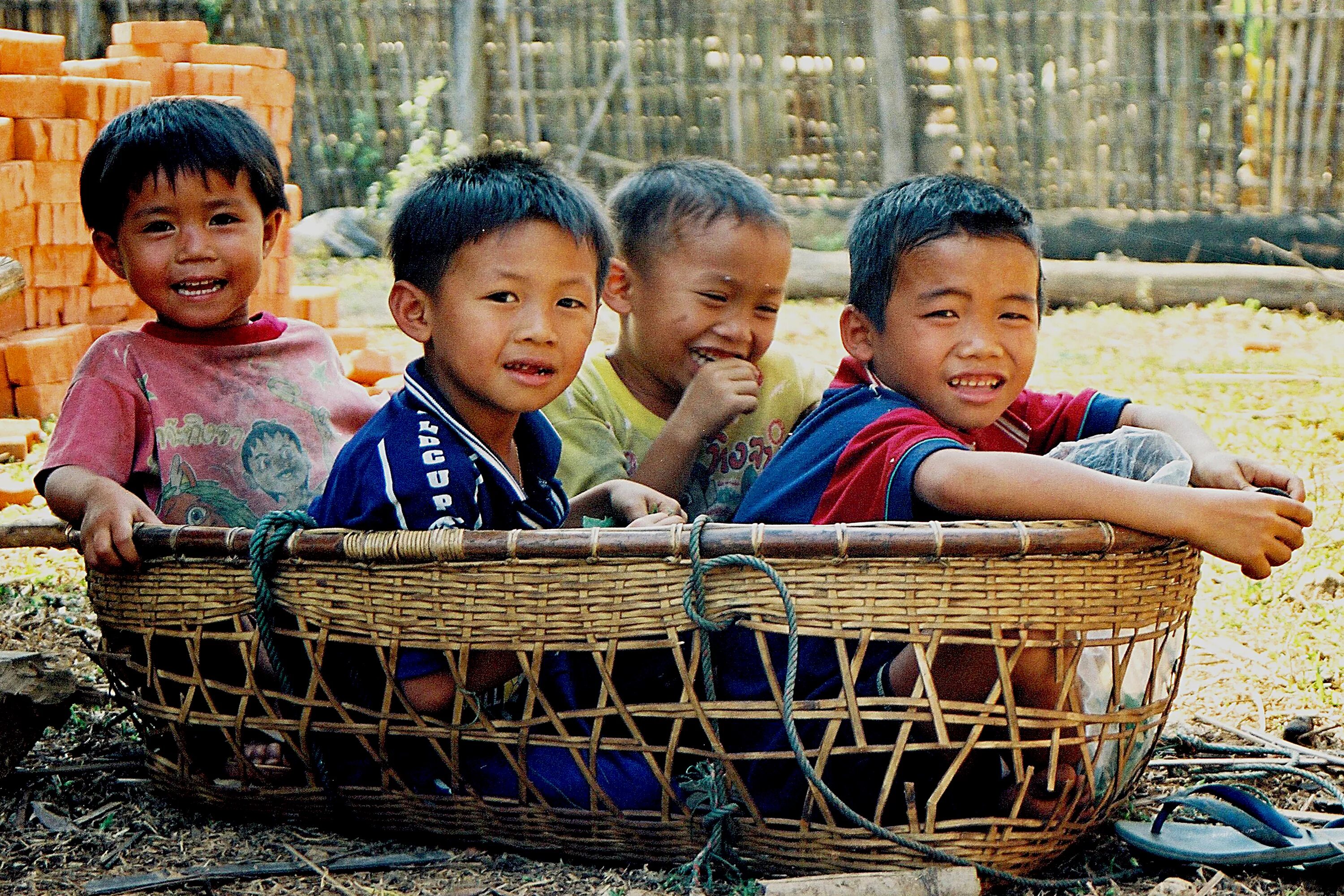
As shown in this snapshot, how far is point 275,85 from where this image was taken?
6.29 metres

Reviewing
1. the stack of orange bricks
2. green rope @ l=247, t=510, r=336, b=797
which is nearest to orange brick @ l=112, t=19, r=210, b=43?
the stack of orange bricks

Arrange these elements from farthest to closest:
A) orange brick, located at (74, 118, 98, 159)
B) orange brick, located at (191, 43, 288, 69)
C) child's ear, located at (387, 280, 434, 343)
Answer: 1. orange brick, located at (191, 43, 288, 69)
2. orange brick, located at (74, 118, 98, 159)
3. child's ear, located at (387, 280, 434, 343)

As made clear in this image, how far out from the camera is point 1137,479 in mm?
2123

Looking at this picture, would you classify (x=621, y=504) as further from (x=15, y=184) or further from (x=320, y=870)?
(x=15, y=184)

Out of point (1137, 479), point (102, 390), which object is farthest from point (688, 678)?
point (102, 390)

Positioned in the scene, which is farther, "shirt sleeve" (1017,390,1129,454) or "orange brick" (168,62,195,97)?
"orange brick" (168,62,195,97)

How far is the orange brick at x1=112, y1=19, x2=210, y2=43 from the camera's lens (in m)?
6.24

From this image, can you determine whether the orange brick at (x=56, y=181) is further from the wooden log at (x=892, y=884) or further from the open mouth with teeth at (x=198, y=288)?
the wooden log at (x=892, y=884)

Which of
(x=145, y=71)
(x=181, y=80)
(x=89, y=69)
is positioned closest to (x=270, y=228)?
(x=89, y=69)

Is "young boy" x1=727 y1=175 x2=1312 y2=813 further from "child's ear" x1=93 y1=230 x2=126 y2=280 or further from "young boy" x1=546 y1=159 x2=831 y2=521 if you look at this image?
"child's ear" x1=93 y1=230 x2=126 y2=280

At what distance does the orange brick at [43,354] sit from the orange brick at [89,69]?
949 mm

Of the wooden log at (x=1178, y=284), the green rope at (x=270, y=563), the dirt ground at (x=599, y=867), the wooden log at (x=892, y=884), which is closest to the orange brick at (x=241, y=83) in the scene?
the dirt ground at (x=599, y=867)

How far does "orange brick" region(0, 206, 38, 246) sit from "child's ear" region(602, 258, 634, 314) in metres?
3.15

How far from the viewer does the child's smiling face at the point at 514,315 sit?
88.3 inches
